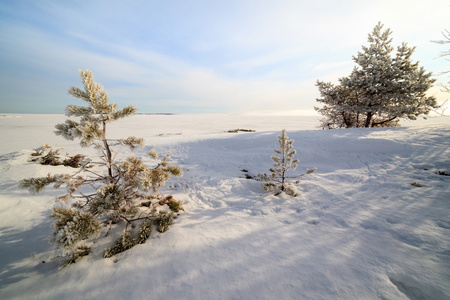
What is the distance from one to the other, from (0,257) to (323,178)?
7.85 meters

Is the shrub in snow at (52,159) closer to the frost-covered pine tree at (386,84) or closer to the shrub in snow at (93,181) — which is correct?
the shrub in snow at (93,181)

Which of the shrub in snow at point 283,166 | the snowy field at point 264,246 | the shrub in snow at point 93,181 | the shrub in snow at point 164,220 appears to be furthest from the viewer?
the shrub in snow at point 283,166

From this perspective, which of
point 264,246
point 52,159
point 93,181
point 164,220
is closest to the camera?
point 93,181

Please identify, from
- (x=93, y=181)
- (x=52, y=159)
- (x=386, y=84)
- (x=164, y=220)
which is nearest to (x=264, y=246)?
(x=164, y=220)

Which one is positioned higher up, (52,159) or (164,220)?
(52,159)

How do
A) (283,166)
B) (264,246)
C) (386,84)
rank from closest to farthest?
(264,246), (283,166), (386,84)

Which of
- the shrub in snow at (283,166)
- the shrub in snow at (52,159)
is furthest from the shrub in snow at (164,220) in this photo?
the shrub in snow at (52,159)

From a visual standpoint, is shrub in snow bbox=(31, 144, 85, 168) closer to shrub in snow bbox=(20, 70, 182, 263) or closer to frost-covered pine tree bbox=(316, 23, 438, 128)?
shrub in snow bbox=(20, 70, 182, 263)

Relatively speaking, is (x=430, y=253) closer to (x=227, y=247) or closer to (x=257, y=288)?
(x=257, y=288)

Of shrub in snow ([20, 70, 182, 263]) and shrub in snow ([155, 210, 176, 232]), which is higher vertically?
shrub in snow ([20, 70, 182, 263])

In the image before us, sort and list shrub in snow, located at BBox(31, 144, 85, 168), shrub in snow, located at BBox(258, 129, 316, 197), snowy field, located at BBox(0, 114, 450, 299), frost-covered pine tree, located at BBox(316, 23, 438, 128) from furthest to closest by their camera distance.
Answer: frost-covered pine tree, located at BBox(316, 23, 438, 128), shrub in snow, located at BBox(31, 144, 85, 168), shrub in snow, located at BBox(258, 129, 316, 197), snowy field, located at BBox(0, 114, 450, 299)

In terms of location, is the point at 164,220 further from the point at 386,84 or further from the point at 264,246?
the point at 386,84

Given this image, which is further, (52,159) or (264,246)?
(52,159)

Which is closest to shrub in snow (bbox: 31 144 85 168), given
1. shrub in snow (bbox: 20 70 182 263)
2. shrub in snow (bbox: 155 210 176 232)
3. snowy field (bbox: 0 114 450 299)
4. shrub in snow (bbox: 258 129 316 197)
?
snowy field (bbox: 0 114 450 299)
